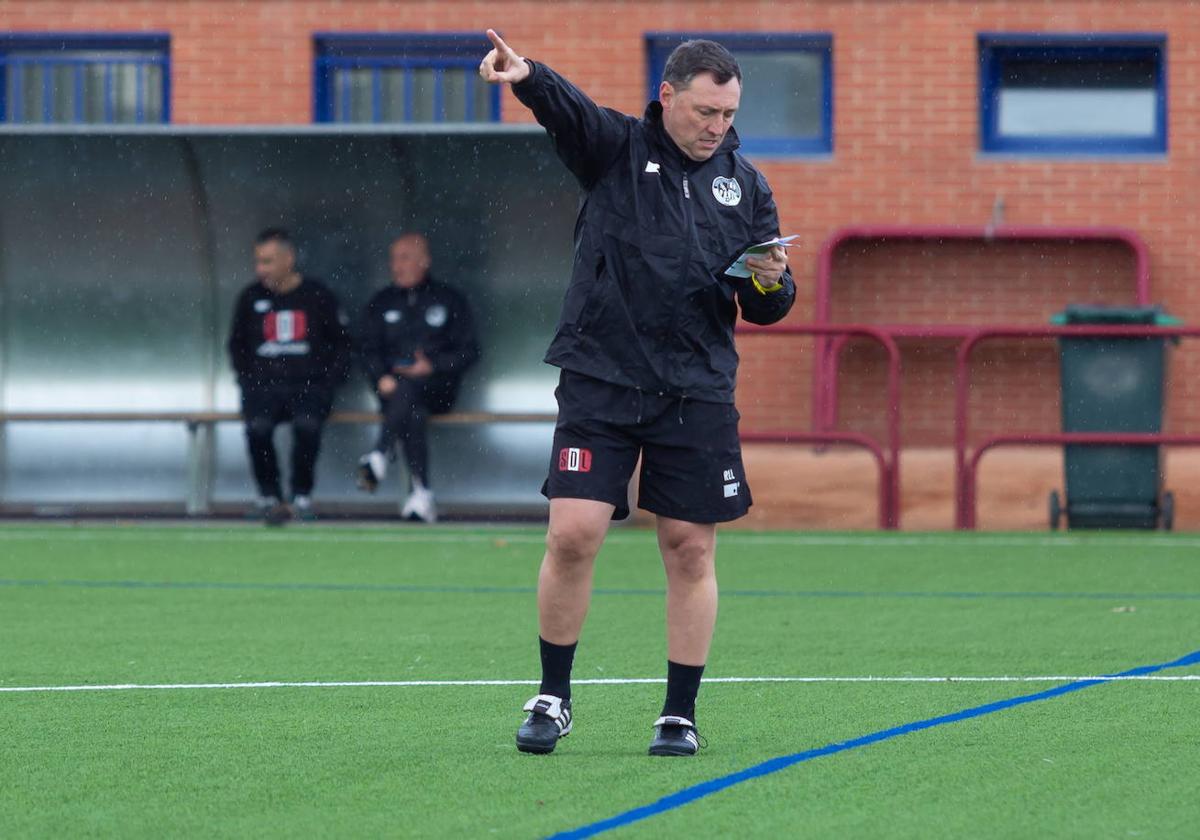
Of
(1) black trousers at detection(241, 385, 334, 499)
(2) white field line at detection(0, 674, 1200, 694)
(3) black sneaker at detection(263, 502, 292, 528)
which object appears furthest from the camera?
(1) black trousers at detection(241, 385, 334, 499)

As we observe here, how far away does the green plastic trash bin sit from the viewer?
12391mm

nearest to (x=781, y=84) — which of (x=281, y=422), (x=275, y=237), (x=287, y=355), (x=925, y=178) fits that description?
(x=925, y=178)

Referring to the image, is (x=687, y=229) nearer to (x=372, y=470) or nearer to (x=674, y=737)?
(x=674, y=737)

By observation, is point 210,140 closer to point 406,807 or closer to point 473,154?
point 473,154

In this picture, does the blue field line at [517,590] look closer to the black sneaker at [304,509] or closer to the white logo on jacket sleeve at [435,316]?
the black sneaker at [304,509]

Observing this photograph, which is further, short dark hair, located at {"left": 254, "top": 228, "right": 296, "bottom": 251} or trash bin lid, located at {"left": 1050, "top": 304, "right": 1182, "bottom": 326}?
short dark hair, located at {"left": 254, "top": 228, "right": 296, "bottom": 251}

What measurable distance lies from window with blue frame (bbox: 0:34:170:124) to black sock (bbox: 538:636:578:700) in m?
11.0

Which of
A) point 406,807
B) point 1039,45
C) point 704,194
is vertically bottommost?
point 406,807

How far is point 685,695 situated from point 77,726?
1.51 m

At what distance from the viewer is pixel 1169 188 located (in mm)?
14469

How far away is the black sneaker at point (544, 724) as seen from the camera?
15.6 feet

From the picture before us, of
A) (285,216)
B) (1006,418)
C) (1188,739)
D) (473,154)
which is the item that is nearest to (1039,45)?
(1006,418)

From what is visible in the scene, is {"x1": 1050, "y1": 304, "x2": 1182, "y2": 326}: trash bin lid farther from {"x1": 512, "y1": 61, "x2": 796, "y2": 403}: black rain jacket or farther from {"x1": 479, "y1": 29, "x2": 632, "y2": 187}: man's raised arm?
{"x1": 479, "y1": 29, "x2": 632, "y2": 187}: man's raised arm

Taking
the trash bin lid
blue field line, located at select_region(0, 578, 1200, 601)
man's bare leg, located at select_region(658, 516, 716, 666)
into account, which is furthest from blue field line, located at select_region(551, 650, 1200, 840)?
the trash bin lid
